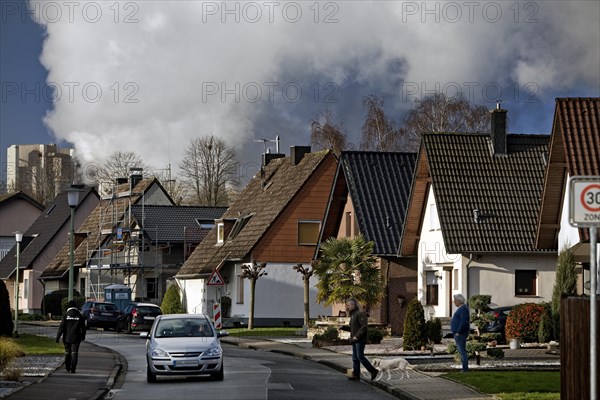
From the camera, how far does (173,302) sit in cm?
6253

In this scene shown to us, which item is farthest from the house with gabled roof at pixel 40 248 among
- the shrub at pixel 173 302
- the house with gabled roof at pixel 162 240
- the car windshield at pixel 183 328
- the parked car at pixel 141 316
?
the car windshield at pixel 183 328

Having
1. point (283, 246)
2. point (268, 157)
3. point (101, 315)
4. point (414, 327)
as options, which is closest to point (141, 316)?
point (101, 315)

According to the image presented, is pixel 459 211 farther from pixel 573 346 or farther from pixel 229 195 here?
pixel 229 195

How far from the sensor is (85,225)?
3460 inches

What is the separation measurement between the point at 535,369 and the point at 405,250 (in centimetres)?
2103

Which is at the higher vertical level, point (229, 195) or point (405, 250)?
point (229, 195)

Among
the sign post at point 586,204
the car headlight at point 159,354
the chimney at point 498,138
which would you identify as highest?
the chimney at point 498,138

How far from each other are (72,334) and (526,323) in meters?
14.6

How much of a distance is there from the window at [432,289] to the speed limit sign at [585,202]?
32226 mm

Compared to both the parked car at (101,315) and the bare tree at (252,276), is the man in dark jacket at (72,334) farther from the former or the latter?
the parked car at (101,315)

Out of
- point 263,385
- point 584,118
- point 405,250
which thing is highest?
point 584,118

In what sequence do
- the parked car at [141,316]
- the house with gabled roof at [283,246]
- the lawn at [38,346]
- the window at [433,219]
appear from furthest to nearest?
the house with gabled roof at [283,246] < the parked car at [141,316] < the window at [433,219] < the lawn at [38,346]

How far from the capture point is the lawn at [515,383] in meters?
20.4

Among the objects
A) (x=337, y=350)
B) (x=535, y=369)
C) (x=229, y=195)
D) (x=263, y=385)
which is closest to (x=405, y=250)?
(x=337, y=350)
